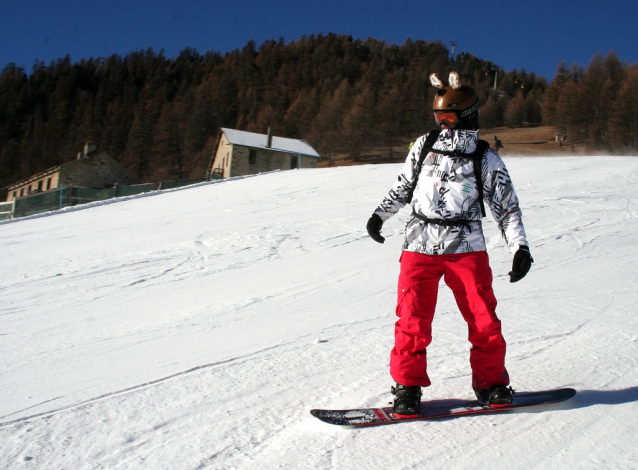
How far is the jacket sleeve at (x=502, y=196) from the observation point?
2.22 metres

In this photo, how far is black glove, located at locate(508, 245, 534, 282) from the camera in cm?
209

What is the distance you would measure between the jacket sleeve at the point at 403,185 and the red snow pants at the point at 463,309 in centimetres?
32

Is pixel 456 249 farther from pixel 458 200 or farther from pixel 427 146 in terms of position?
pixel 427 146

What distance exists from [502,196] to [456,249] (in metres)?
0.35

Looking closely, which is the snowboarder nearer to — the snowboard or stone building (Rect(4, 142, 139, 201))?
the snowboard

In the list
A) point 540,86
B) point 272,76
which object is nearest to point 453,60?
point 540,86

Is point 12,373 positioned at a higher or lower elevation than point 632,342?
lower

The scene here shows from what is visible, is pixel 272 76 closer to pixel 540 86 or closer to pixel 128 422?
pixel 540 86

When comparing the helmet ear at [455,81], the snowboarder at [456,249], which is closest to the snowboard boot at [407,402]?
the snowboarder at [456,249]

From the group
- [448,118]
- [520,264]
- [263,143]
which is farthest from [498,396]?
[263,143]

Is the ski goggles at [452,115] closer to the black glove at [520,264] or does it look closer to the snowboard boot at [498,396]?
the black glove at [520,264]

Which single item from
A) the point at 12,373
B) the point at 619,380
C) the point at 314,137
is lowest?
the point at 12,373

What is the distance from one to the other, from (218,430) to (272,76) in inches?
3638

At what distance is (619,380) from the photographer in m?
2.44
